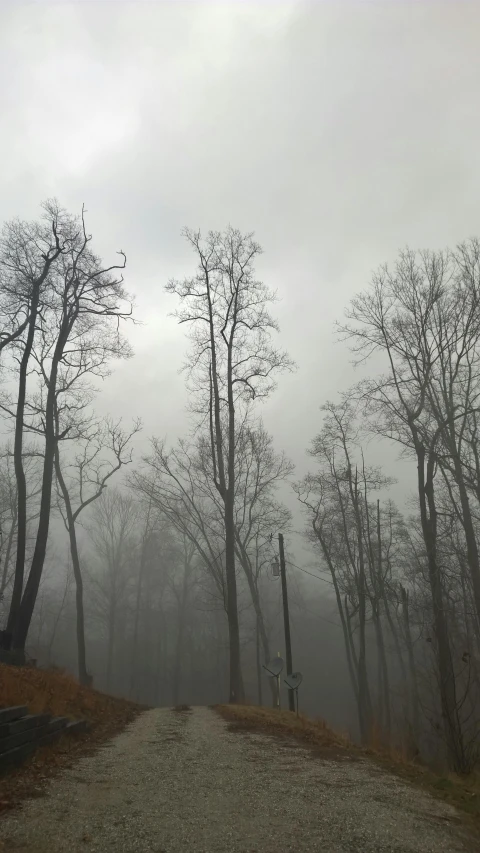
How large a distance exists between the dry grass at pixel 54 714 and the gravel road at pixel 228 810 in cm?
22

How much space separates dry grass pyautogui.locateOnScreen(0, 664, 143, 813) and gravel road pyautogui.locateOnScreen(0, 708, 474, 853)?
223mm

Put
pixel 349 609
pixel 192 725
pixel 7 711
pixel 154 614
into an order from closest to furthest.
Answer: pixel 7 711
pixel 192 725
pixel 349 609
pixel 154 614

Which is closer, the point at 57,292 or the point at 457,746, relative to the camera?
the point at 457,746

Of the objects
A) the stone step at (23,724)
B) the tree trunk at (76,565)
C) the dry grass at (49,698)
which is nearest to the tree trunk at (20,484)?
the dry grass at (49,698)

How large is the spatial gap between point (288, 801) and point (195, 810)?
0.93 metres

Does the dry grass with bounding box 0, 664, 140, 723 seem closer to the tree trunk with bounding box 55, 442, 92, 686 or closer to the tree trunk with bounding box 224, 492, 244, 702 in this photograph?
the tree trunk with bounding box 224, 492, 244, 702

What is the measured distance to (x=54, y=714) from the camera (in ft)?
26.7

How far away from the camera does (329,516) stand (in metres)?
25.1

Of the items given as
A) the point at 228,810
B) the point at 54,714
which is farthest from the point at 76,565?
the point at 228,810

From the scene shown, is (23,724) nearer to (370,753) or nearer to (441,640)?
(370,753)

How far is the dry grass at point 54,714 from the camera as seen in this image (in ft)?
17.2

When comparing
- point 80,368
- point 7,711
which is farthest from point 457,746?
point 80,368

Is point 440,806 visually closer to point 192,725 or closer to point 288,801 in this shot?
point 288,801

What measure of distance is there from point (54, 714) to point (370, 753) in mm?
4790
